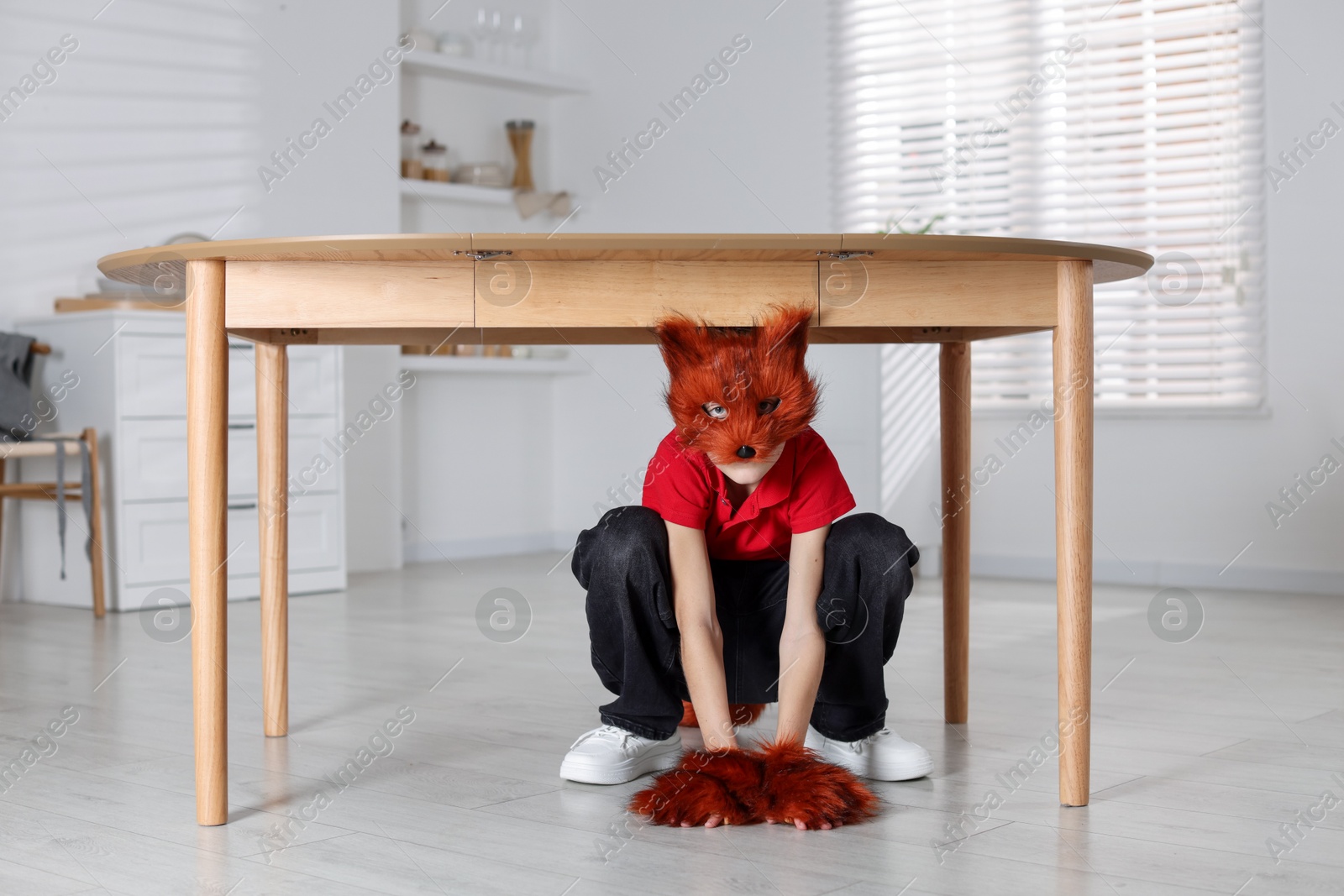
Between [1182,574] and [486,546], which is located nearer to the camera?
[1182,574]

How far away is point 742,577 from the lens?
1.73 metres

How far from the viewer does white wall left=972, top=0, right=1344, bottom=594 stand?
3705 mm

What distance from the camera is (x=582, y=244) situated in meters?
1.36

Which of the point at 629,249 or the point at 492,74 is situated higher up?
the point at 492,74

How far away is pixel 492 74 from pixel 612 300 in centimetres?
372

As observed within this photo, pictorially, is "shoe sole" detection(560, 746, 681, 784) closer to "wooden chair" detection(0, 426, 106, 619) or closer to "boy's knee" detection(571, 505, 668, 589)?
"boy's knee" detection(571, 505, 668, 589)

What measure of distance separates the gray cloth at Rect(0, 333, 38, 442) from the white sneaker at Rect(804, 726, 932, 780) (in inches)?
101

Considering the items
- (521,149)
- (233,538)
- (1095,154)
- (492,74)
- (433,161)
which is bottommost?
Result: (233,538)

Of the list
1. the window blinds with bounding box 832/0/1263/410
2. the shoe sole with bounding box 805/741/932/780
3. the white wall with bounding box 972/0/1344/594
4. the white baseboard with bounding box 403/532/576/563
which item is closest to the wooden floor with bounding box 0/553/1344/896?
the shoe sole with bounding box 805/741/932/780

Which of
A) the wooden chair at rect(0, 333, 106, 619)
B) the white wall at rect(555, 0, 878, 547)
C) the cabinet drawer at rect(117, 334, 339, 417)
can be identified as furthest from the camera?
the white wall at rect(555, 0, 878, 547)

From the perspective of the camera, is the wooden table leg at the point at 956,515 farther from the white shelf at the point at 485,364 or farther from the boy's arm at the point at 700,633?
the white shelf at the point at 485,364

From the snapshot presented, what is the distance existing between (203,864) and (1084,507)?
1032mm

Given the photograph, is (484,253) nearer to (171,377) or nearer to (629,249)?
(629,249)

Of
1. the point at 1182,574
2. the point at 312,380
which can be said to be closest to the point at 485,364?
the point at 312,380
